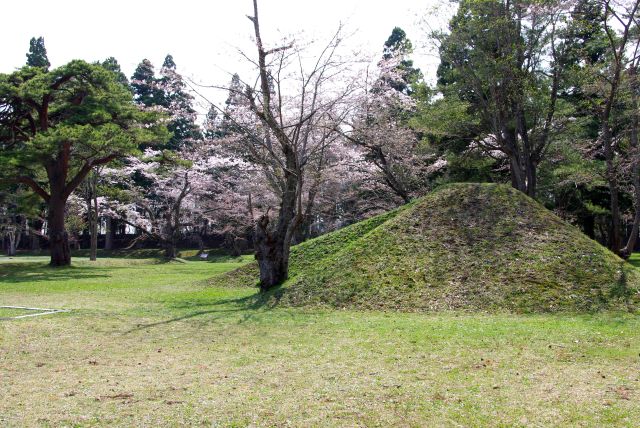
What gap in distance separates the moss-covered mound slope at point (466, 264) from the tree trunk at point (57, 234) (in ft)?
43.3

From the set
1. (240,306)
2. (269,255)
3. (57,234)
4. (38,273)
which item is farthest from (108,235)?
(240,306)

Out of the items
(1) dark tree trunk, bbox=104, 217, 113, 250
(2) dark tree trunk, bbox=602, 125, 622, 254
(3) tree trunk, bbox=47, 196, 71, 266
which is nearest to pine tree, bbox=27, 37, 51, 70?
(1) dark tree trunk, bbox=104, 217, 113, 250

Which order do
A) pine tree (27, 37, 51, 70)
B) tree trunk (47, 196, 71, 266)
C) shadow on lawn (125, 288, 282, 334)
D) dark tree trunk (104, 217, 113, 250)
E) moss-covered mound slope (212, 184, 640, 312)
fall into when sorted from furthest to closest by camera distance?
dark tree trunk (104, 217, 113, 250), pine tree (27, 37, 51, 70), tree trunk (47, 196, 71, 266), moss-covered mound slope (212, 184, 640, 312), shadow on lawn (125, 288, 282, 334)

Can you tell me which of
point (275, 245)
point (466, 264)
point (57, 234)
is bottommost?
point (466, 264)

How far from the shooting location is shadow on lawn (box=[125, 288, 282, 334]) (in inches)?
363

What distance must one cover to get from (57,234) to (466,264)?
18061 millimetres

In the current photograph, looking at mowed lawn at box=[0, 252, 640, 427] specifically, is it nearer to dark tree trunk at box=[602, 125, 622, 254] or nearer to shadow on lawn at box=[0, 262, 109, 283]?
dark tree trunk at box=[602, 125, 622, 254]

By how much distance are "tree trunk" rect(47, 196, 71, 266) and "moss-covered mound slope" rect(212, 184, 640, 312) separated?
13198 mm

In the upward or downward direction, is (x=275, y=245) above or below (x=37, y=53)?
below

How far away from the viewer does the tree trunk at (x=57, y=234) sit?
22.7 meters

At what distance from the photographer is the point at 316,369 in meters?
5.66

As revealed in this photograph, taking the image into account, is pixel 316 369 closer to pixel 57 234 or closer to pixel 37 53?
pixel 57 234

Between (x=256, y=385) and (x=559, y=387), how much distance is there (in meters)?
2.65

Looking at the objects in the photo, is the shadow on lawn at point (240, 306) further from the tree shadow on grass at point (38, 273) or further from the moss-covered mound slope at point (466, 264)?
the tree shadow on grass at point (38, 273)
